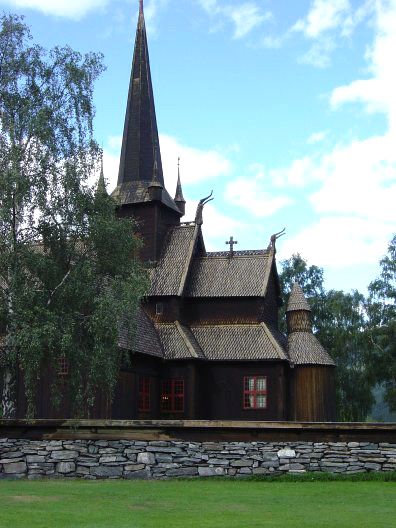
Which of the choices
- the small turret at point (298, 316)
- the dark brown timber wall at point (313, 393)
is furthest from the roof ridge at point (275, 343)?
the small turret at point (298, 316)

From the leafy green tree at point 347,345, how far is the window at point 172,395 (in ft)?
61.6

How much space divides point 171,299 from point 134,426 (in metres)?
13.5

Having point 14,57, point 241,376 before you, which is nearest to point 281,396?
point 241,376

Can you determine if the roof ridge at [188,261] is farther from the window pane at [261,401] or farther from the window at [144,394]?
the window pane at [261,401]

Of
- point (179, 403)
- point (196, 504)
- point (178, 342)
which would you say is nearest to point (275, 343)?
point (178, 342)

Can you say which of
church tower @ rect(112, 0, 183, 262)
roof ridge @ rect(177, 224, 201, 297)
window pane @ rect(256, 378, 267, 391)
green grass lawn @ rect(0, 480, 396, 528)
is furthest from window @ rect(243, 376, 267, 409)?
green grass lawn @ rect(0, 480, 396, 528)

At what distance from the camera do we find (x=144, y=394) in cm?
3092

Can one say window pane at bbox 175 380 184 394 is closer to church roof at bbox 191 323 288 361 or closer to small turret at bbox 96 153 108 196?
church roof at bbox 191 323 288 361

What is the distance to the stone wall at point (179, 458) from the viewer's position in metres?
19.2

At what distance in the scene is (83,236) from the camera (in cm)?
2328

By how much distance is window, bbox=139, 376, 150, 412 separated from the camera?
1205 inches

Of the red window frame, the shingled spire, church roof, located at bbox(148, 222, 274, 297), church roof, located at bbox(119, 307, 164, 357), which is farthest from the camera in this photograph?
the shingled spire

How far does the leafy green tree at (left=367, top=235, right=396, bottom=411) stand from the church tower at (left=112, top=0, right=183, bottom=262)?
15.7 m

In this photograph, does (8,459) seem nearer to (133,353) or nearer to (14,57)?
(133,353)
